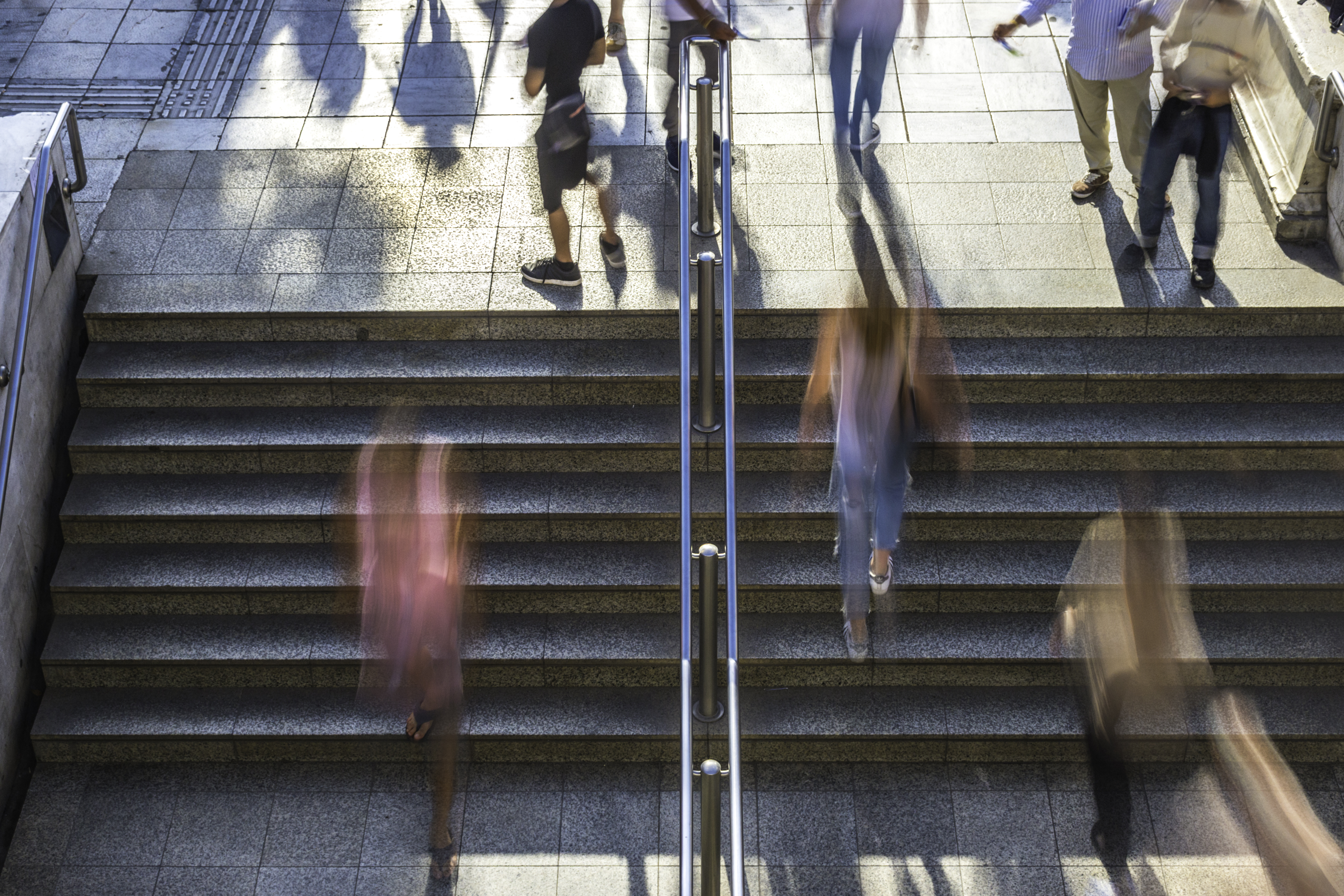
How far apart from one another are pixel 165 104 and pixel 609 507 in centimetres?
441

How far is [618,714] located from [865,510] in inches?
59.5

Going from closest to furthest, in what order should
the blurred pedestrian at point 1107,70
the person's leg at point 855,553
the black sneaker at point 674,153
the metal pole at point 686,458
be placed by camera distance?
1. the metal pole at point 686,458
2. the person's leg at point 855,553
3. the blurred pedestrian at point 1107,70
4. the black sneaker at point 674,153

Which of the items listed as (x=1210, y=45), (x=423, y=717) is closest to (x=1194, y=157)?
(x=1210, y=45)

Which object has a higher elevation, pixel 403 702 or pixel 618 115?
pixel 618 115

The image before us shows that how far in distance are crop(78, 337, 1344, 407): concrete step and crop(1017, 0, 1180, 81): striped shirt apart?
1492 mm

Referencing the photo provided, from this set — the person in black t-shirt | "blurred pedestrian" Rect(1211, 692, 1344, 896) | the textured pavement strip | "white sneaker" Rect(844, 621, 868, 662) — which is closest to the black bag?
the person in black t-shirt

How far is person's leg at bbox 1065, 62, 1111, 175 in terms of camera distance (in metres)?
6.84

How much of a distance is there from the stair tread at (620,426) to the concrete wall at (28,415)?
0.24m

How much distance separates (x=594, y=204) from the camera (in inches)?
287

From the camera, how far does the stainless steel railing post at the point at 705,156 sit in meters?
6.28

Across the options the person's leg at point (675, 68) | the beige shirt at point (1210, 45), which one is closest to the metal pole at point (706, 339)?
the person's leg at point (675, 68)

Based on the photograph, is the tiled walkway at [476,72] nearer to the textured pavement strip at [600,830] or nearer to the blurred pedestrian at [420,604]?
the blurred pedestrian at [420,604]

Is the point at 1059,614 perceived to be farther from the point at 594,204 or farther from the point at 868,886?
the point at 594,204

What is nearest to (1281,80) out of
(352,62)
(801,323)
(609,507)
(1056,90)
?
(1056,90)
